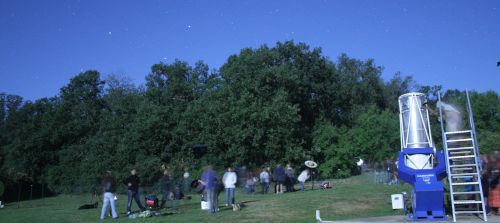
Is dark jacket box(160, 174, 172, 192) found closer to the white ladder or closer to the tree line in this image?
the white ladder

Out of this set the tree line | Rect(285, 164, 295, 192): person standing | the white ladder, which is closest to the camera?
the white ladder

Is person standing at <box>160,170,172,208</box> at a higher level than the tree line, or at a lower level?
lower

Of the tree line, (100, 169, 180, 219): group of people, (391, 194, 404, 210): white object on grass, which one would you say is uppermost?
the tree line

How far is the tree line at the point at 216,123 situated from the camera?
141 ft

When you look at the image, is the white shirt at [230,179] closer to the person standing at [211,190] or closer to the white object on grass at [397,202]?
the person standing at [211,190]

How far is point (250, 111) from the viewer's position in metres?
42.7

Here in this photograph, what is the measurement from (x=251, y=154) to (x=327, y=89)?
57.9 feet

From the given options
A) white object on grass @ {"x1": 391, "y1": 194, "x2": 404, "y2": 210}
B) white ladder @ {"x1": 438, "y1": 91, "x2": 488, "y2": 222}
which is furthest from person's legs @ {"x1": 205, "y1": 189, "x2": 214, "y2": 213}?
white ladder @ {"x1": 438, "y1": 91, "x2": 488, "y2": 222}

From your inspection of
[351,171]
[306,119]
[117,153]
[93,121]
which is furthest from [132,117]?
[351,171]

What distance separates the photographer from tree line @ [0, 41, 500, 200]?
43.0m

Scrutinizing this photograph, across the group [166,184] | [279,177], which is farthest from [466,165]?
[279,177]

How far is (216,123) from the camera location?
43500 millimetres

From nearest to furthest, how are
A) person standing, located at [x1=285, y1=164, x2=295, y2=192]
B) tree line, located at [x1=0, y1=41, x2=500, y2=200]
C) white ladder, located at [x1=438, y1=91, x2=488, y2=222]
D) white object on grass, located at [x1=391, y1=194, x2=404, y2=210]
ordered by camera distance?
white ladder, located at [x1=438, y1=91, x2=488, y2=222] < white object on grass, located at [x1=391, y1=194, x2=404, y2=210] < person standing, located at [x1=285, y1=164, x2=295, y2=192] < tree line, located at [x1=0, y1=41, x2=500, y2=200]

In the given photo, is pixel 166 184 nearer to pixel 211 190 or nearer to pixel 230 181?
pixel 230 181
